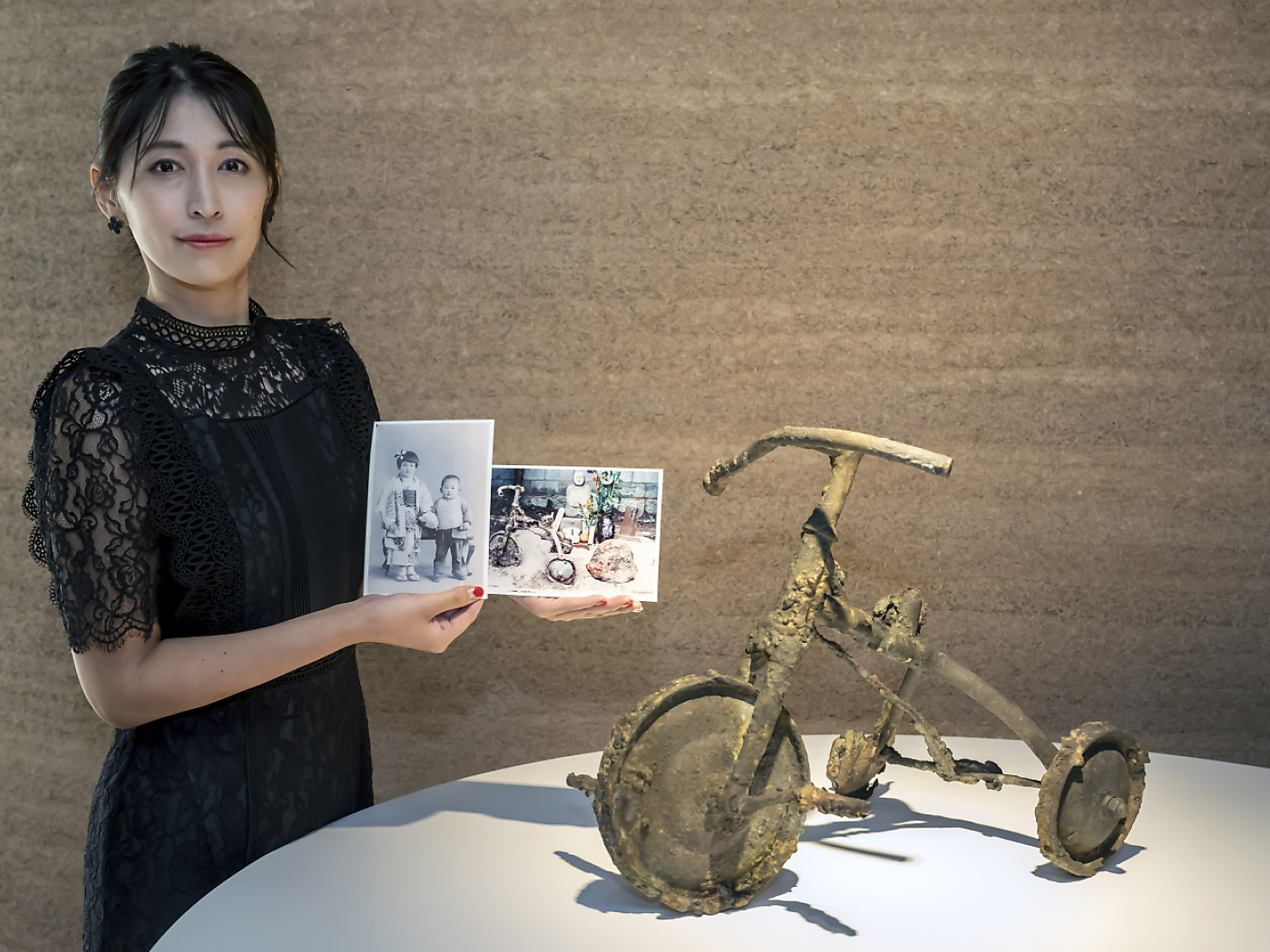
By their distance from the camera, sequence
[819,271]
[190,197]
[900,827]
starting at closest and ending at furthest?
[190,197] → [900,827] → [819,271]

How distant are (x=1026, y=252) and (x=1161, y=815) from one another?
104cm

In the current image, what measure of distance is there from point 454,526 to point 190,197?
0.49 m

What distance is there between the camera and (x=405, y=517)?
1.17m

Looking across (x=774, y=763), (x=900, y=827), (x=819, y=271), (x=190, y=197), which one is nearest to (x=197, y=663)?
(x=190, y=197)

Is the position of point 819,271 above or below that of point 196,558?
above

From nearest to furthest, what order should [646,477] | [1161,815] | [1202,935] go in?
[1202,935] < [646,477] < [1161,815]

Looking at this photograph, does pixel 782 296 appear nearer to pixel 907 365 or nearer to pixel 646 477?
pixel 907 365

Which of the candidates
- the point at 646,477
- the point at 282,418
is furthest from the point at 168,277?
the point at 646,477

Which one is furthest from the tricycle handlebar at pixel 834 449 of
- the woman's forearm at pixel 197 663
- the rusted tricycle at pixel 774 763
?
the woman's forearm at pixel 197 663

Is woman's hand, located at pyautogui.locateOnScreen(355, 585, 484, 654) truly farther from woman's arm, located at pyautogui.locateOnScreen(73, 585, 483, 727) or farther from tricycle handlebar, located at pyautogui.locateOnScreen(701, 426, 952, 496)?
tricycle handlebar, located at pyautogui.locateOnScreen(701, 426, 952, 496)

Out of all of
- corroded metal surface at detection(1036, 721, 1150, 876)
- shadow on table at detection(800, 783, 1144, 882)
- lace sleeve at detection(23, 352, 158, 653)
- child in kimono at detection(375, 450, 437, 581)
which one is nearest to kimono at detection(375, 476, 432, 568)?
child in kimono at detection(375, 450, 437, 581)

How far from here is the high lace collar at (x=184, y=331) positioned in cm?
118

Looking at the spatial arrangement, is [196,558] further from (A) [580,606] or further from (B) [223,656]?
(A) [580,606]

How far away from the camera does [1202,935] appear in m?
0.99
